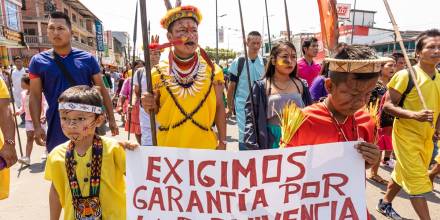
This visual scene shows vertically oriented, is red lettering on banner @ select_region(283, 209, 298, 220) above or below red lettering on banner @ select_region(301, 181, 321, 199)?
below

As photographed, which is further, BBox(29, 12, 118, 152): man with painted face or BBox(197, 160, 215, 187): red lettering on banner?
BBox(29, 12, 118, 152): man with painted face

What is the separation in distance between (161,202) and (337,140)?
92 centimetres

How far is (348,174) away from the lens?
1.75 meters

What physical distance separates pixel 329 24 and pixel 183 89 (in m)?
1.59

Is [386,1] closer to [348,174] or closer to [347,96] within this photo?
[347,96]

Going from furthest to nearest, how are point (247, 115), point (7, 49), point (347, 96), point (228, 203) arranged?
1. point (7, 49)
2. point (247, 115)
3. point (228, 203)
4. point (347, 96)

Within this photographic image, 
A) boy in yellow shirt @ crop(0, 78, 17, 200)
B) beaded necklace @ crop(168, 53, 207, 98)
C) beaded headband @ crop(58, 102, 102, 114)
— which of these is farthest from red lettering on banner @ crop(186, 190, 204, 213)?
boy in yellow shirt @ crop(0, 78, 17, 200)

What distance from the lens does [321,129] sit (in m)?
1.82

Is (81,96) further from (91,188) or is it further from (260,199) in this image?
(260,199)

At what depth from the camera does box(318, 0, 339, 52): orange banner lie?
3.27m

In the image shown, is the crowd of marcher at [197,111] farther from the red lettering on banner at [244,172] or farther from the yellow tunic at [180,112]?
the red lettering on banner at [244,172]

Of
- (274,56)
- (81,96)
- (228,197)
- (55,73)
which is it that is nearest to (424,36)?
(274,56)

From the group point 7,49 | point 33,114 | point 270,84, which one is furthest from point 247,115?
point 7,49

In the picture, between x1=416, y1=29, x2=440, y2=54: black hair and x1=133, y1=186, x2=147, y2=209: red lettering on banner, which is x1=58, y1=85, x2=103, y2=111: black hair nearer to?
x1=133, y1=186, x2=147, y2=209: red lettering on banner
